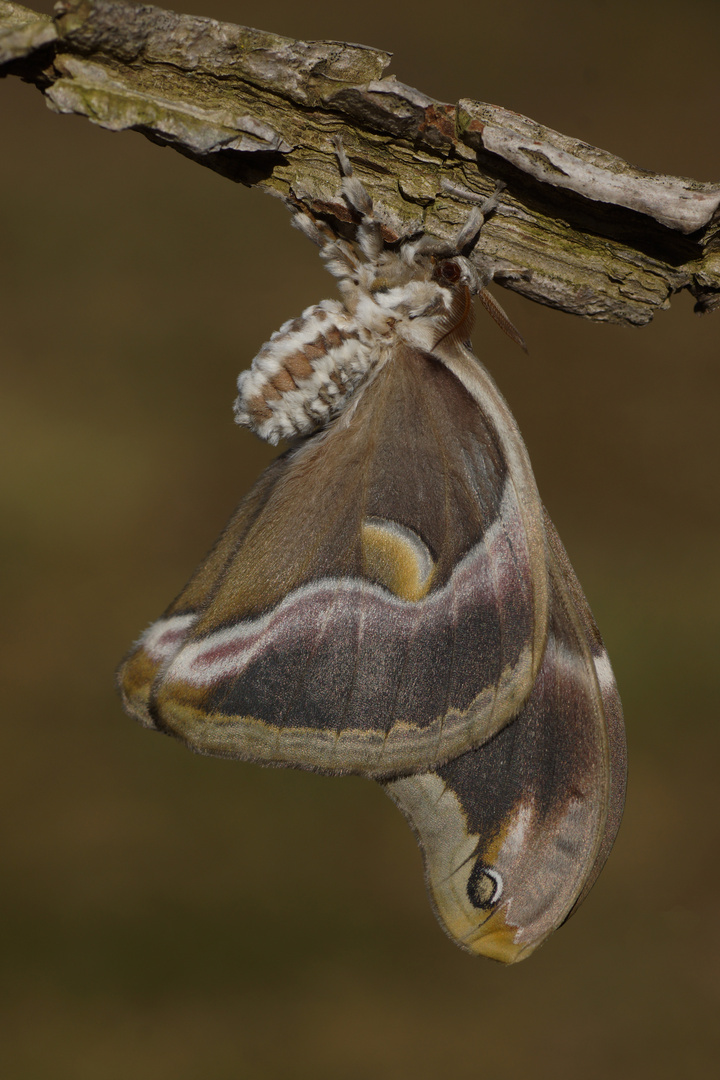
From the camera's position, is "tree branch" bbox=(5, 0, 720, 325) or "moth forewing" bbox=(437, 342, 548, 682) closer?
"tree branch" bbox=(5, 0, 720, 325)

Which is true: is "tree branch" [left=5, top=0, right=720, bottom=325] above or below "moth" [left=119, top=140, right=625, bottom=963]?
above

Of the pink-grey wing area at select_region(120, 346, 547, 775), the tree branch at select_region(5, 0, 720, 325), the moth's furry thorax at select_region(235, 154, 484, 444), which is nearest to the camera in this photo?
the tree branch at select_region(5, 0, 720, 325)

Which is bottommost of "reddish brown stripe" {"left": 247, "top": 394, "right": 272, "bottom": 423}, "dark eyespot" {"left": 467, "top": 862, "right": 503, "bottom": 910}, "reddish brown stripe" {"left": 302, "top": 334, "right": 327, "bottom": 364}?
"dark eyespot" {"left": 467, "top": 862, "right": 503, "bottom": 910}

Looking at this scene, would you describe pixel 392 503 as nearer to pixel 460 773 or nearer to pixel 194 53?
pixel 460 773

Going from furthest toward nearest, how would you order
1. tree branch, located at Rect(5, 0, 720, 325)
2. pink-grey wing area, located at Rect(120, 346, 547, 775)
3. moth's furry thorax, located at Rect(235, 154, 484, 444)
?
1. moth's furry thorax, located at Rect(235, 154, 484, 444)
2. pink-grey wing area, located at Rect(120, 346, 547, 775)
3. tree branch, located at Rect(5, 0, 720, 325)

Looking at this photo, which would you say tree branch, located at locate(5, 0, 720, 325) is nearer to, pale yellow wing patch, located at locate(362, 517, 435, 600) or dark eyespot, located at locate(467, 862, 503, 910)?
pale yellow wing patch, located at locate(362, 517, 435, 600)

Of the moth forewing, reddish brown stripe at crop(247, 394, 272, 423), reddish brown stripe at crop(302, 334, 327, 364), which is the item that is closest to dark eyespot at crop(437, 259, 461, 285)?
the moth forewing

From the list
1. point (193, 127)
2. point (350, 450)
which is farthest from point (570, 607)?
point (193, 127)

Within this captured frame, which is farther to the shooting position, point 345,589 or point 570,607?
point 570,607
